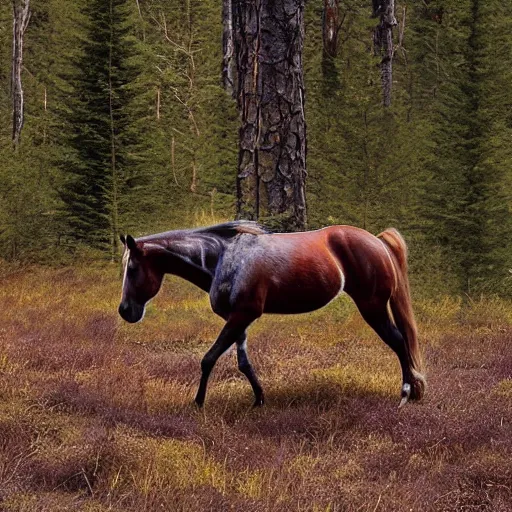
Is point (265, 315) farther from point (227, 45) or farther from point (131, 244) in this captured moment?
point (227, 45)

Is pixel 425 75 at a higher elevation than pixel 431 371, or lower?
higher

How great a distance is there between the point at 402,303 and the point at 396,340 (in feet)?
1.16

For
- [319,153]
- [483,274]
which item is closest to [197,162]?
[319,153]

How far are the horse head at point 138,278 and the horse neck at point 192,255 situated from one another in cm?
11

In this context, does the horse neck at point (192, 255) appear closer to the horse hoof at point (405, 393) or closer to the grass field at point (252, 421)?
the grass field at point (252, 421)

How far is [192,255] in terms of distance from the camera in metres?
6.39

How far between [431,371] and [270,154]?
3.40 metres

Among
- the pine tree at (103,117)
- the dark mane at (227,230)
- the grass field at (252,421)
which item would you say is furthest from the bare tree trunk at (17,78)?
the dark mane at (227,230)

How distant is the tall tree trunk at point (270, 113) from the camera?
9.73 meters

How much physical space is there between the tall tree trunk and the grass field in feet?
5.98

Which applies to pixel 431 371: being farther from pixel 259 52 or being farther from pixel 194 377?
pixel 259 52

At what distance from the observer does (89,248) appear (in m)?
16.3

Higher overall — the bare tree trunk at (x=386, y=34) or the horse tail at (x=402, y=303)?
the bare tree trunk at (x=386, y=34)

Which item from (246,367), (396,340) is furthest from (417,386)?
(246,367)
